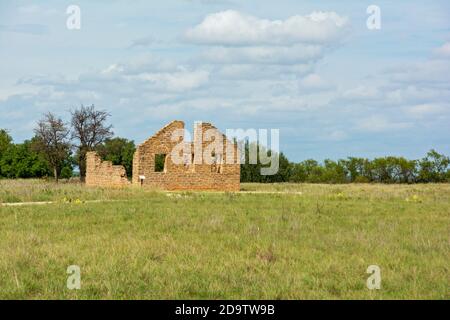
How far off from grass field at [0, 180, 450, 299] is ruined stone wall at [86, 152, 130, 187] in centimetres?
1968

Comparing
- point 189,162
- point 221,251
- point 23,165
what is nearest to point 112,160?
point 23,165

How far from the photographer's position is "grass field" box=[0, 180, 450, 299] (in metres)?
10.4

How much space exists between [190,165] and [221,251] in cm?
2633

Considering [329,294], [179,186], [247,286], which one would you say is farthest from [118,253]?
[179,186]

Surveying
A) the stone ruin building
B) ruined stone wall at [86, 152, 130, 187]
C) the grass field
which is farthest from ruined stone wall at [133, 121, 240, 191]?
the grass field

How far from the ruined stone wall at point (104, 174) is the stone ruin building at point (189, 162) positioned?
187cm

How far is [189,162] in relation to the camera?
39688mm

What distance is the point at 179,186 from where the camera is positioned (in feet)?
128

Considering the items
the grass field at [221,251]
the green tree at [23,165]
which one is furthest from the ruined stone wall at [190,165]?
the green tree at [23,165]

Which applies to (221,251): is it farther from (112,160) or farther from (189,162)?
(112,160)

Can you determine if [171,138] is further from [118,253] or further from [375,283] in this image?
[375,283]

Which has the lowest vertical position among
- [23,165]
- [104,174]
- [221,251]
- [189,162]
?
[221,251]

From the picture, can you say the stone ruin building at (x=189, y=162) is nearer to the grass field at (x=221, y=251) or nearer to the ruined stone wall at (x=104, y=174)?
the ruined stone wall at (x=104, y=174)
